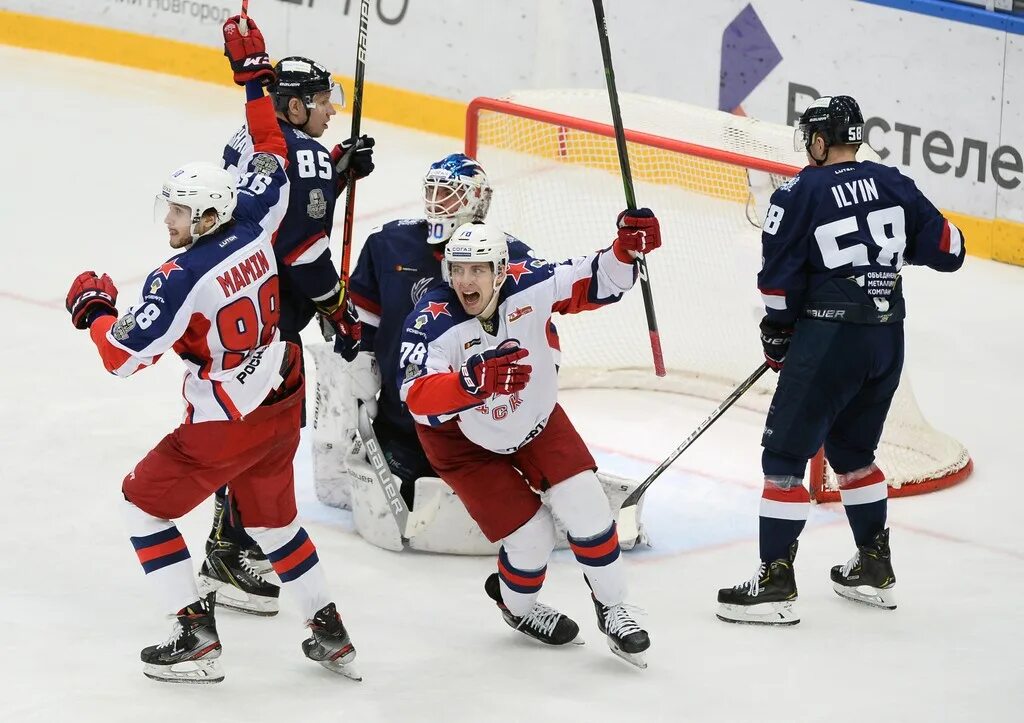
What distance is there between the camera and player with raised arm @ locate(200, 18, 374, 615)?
4.50 meters

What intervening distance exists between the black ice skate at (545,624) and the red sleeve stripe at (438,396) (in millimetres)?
683

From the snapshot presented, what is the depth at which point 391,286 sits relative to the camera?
4793 mm

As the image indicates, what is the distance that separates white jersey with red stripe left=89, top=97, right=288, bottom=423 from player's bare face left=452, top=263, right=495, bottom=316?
435 mm

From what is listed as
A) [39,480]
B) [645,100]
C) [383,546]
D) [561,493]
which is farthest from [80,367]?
[561,493]

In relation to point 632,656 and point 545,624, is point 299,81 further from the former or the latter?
point 632,656

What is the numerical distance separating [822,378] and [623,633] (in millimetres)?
843

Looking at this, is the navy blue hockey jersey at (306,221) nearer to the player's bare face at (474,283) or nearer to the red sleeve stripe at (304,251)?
the red sleeve stripe at (304,251)

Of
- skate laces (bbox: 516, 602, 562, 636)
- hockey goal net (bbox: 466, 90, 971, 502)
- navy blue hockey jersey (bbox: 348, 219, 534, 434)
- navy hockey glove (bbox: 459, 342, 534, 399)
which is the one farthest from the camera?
hockey goal net (bbox: 466, 90, 971, 502)

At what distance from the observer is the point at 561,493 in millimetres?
4078

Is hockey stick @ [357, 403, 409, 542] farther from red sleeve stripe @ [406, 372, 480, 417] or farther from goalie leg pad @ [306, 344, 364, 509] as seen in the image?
red sleeve stripe @ [406, 372, 480, 417]

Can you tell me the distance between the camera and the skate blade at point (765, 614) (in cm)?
443

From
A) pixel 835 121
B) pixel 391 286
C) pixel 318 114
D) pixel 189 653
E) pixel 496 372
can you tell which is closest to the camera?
pixel 496 372

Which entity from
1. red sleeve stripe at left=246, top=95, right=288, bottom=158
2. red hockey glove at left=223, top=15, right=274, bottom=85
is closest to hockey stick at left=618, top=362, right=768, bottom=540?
red sleeve stripe at left=246, top=95, right=288, bottom=158

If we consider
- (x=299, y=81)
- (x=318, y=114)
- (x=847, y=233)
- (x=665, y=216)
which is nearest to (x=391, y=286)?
(x=318, y=114)
